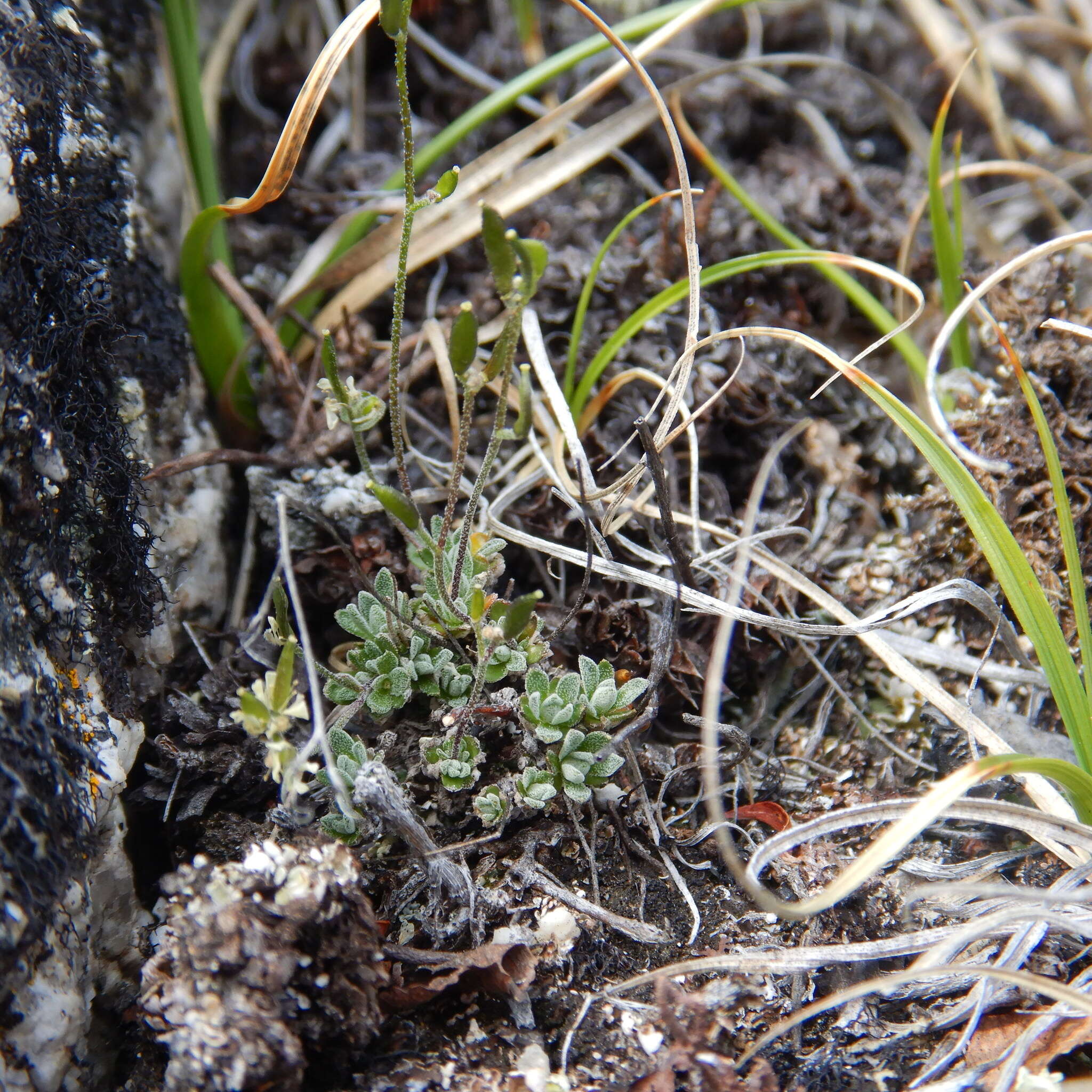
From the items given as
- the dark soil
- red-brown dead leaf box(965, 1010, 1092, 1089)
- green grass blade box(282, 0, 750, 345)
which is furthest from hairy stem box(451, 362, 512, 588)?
red-brown dead leaf box(965, 1010, 1092, 1089)

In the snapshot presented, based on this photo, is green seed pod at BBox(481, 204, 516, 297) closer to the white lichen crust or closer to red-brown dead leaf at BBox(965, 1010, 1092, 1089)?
the white lichen crust

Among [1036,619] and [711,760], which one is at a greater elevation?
[711,760]

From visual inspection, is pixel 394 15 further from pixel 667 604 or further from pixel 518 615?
pixel 667 604

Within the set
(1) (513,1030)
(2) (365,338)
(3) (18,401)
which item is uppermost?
(3) (18,401)

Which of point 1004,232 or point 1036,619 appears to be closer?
point 1036,619

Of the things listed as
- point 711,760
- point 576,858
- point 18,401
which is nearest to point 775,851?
point 711,760

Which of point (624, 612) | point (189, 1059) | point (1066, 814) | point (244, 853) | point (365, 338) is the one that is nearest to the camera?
point (189, 1059)

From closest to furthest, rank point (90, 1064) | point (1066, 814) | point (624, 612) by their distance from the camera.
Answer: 1. point (90, 1064)
2. point (1066, 814)
3. point (624, 612)

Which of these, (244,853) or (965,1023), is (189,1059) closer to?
(244,853)
